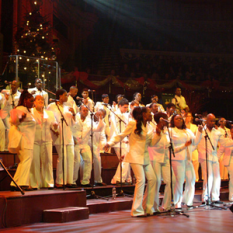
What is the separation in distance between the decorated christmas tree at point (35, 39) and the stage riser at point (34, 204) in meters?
7.33

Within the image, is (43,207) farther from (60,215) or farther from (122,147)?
(122,147)

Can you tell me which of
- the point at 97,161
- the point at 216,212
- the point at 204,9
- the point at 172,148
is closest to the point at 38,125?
the point at 97,161

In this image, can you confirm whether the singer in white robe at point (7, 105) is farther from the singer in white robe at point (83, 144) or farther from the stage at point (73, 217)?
the stage at point (73, 217)

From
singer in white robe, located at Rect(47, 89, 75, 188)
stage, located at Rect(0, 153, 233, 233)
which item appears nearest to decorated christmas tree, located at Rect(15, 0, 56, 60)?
singer in white robe, located at Rect(47, 89, 75, 188)

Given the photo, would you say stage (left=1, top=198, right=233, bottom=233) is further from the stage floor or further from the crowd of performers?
the crowd of performers

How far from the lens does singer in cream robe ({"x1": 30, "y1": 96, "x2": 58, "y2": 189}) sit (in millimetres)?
6902

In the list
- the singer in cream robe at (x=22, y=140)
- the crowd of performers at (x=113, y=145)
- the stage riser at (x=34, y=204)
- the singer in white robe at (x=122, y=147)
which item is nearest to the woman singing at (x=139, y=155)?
the crowd of performers at (x=113, y=145)

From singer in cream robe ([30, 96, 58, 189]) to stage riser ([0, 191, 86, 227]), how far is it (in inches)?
39.0

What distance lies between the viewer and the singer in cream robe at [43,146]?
6902mm

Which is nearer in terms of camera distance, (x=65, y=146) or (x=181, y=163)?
(x=181, y=163)

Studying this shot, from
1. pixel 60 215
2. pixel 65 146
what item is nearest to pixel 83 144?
pixel 65 146

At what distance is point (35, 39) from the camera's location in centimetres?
1252

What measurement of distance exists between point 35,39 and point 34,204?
8200 millimetres

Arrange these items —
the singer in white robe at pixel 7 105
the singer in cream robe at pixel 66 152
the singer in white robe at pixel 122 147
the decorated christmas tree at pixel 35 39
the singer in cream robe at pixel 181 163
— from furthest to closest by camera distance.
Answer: the decorated christmas tree at pixel 35 39
the singer in white robe at pixel 7 105
the singer in white robe at pixel 122 147
the singer in cream robe at pixel 66 152
the singer in cream robe at pixel 181 163
